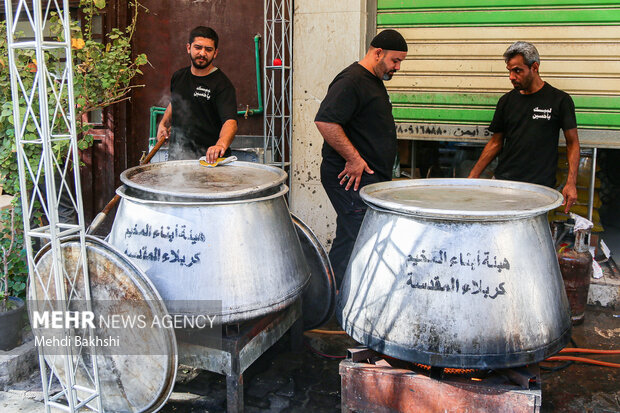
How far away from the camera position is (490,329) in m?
2.60

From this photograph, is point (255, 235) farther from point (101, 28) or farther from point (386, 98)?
point (101, 28)

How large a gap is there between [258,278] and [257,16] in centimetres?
382

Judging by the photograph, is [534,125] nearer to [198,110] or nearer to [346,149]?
[346,149]

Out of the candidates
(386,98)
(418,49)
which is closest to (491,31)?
(418,49)

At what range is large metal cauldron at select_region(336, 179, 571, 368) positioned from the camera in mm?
2596

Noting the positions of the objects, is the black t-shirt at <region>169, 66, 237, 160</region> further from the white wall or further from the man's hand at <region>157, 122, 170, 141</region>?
the white wall

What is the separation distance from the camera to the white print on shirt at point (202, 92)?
4.75m

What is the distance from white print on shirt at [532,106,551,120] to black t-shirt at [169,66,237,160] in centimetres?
246

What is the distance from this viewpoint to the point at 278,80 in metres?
6.00

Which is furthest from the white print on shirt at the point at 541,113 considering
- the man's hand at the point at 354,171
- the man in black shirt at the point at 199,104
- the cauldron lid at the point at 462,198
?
the man in black shirt at the point at 199,104

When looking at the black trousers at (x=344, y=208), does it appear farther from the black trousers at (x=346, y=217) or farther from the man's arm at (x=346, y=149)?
the man's arm at (x=346, y=149)

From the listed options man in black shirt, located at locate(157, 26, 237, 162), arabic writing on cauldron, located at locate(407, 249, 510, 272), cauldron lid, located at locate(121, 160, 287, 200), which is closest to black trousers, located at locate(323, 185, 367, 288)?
cauldron lid, located at locate(121, 160, 287, 200)

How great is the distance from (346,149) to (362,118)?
35 cm

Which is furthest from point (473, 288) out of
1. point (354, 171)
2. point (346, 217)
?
point (346, 217)
